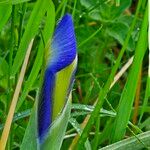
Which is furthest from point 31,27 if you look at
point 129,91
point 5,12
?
point 129,91

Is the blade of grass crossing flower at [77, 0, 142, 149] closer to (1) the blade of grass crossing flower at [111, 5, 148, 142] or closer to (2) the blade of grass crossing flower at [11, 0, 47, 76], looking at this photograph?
(1) the blade of grass crossing flower at [111, 5, 148, 142]

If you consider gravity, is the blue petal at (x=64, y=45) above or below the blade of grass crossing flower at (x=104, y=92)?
above

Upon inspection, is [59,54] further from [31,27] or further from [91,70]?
[91,70]

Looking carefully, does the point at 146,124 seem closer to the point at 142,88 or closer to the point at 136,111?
the point at 136,111

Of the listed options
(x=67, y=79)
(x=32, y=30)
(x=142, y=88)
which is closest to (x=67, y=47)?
(x=67, y=79)

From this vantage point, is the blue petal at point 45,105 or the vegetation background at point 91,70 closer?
the blue petal at point 45,105

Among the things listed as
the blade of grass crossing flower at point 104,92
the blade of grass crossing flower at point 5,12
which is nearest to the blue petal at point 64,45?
the blade of grass crossing flower at point 104,92

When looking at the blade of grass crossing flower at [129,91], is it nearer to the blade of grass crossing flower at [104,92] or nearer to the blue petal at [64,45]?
the blade of grass crossing flower at [104,92]

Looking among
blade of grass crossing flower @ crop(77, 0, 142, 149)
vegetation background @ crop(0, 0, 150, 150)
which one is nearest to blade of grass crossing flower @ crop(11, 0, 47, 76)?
vegetation background @ crop(0, 0, 150, 150)
